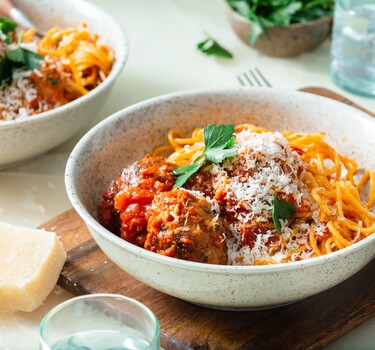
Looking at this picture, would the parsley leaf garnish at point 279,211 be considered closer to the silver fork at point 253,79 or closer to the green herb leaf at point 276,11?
the silver fork at point 253,79

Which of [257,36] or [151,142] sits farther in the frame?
[257,36]

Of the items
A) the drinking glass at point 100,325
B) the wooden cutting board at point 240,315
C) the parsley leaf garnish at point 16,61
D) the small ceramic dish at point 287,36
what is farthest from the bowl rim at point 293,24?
the drinking glass at point 100,325

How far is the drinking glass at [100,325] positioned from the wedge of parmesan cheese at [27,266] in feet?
1.63

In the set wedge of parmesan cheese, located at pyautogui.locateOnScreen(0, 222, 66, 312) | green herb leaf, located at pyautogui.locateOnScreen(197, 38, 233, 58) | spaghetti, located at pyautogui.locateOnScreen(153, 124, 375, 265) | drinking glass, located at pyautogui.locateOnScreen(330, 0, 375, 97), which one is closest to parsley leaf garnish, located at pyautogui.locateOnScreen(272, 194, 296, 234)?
spaghetti, located at pyautogui.locateOnScreen(153, 124, 375, 265)

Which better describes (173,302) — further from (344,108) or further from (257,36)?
(257,36)

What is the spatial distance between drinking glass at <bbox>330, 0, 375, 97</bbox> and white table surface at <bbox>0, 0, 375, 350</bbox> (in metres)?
0.10

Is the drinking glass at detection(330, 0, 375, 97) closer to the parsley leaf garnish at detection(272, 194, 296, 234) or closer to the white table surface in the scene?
the white table surface

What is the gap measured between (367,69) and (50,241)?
236 centimetres

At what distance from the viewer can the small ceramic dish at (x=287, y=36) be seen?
15.6 ft

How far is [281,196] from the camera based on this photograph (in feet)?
9.44

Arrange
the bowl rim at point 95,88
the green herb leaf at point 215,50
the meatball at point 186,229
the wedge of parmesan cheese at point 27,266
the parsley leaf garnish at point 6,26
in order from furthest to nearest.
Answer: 1. the green herb leaf at point 215,50
2. the parsley leaf garnish at point 6,26
3. the bowl rim at point 95,88
4. the wedge of parmesan cheese at point 27,266
5. the meatball at point 186,229

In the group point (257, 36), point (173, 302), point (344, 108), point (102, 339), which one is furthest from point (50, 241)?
point (257, 36)

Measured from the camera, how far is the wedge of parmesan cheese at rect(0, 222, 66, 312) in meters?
2.82

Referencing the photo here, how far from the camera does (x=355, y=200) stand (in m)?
3.04
